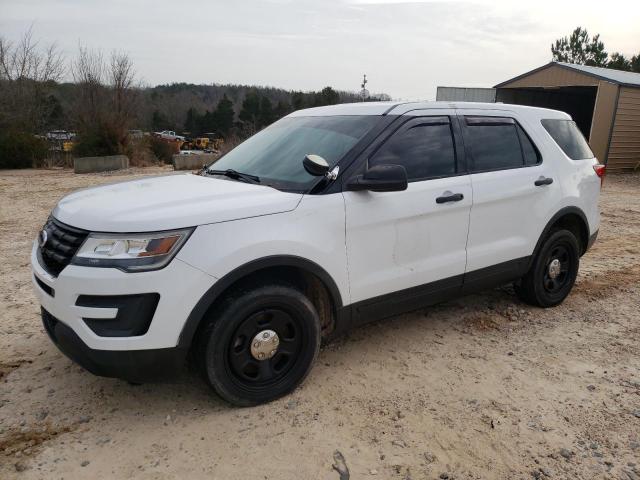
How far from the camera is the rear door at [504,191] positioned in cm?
377

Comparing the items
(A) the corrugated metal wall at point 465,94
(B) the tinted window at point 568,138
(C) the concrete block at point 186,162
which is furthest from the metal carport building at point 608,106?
(B) the tinted window at point 568,138

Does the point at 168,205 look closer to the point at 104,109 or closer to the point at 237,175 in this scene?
the point at 237,175

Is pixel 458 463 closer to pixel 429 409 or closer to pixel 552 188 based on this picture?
pixel 429 409

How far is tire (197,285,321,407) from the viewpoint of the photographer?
2713 millimetres

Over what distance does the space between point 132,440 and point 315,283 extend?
142 cm

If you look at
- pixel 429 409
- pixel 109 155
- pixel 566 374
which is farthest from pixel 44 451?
pixel 109 155

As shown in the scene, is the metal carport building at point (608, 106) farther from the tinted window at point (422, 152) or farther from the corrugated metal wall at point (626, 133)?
the tinted window at point (422, 152)

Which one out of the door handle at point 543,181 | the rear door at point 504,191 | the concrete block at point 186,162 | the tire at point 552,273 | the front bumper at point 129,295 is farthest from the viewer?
the concrete block at point 186,162

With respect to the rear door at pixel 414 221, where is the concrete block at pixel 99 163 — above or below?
below

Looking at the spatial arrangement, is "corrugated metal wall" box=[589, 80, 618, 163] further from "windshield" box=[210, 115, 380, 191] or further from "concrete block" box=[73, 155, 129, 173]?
"concrete block" box=[73, 155, 129, 173]

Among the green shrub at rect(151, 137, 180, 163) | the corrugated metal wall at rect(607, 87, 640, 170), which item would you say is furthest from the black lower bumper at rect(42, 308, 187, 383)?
the green shrub at rect(151, 137, 180, 163)

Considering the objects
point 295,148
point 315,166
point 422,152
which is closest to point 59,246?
point 315,166

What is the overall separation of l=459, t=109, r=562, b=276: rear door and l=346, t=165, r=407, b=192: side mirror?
96cm

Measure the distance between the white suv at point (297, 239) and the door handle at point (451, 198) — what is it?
11mm
